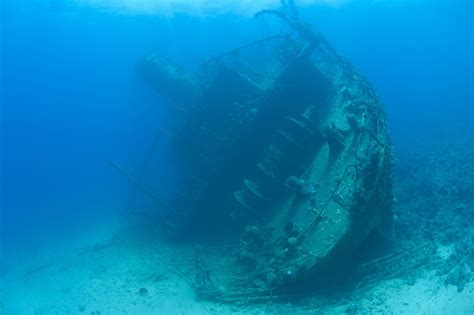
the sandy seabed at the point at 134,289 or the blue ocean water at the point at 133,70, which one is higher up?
the blue ocean water at the point at 133,70

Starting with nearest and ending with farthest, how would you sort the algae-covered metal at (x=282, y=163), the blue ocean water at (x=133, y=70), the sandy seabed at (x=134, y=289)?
1. the sandy seabed at (x=134, y=289)
2. the algae-covered metal at (x=282, y=163)
3. the blue ocean water at (x=133, y=70)

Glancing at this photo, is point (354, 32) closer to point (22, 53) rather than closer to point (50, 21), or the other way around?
point (50, 21)

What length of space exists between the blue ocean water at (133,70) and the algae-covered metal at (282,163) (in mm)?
8410

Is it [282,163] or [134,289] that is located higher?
[282,163]

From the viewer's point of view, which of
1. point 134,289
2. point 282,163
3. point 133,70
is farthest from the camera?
point 133,70

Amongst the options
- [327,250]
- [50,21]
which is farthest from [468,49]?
[327,250]

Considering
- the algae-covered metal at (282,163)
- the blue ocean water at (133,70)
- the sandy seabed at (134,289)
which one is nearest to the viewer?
the sandy seabed at (134,289)

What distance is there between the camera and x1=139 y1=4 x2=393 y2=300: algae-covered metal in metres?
6.46

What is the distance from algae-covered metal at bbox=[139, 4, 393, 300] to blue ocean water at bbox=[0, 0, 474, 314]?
841 centimetres

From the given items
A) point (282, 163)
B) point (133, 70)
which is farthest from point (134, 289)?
point (133, 70)

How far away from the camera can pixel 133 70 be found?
80.2ft

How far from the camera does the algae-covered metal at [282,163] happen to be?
646cm

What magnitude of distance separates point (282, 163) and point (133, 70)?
18.9m

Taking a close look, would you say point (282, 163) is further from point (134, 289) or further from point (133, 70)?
point (133, 70)
